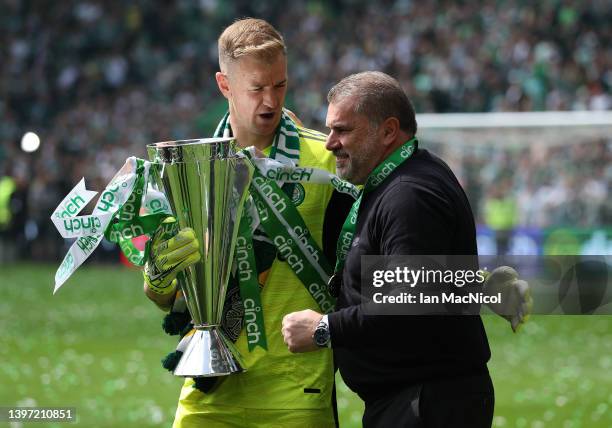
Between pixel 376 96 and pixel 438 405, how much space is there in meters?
1.05

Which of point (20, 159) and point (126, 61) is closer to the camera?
point (20, 159)

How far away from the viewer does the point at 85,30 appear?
30.1 m

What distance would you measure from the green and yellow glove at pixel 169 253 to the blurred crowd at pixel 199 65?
18559 millimetres

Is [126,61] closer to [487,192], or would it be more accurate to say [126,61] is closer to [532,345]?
[487,192]

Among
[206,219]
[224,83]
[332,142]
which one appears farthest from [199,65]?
[332,142]

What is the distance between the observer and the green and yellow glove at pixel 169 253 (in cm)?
427

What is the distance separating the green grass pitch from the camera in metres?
9.66

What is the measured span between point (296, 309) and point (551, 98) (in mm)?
19487

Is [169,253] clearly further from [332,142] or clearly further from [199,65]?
[199,65]

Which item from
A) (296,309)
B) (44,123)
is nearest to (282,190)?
(296,309)

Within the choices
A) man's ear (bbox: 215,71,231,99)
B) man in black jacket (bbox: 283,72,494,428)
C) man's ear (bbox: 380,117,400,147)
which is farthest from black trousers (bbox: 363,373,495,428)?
man's ear (bbox: 215,71,231,99)

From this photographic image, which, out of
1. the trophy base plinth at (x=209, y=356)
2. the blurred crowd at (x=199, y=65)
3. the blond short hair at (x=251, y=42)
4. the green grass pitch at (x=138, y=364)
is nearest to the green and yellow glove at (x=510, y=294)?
the trophy base plinth at (x=209, y=356)

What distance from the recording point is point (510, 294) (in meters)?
4.30

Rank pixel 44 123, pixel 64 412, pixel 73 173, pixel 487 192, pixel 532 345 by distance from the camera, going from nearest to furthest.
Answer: pixel 64 412, pixel 532 345, pixel 487 192, pixel 73 173, pixel 44 123
